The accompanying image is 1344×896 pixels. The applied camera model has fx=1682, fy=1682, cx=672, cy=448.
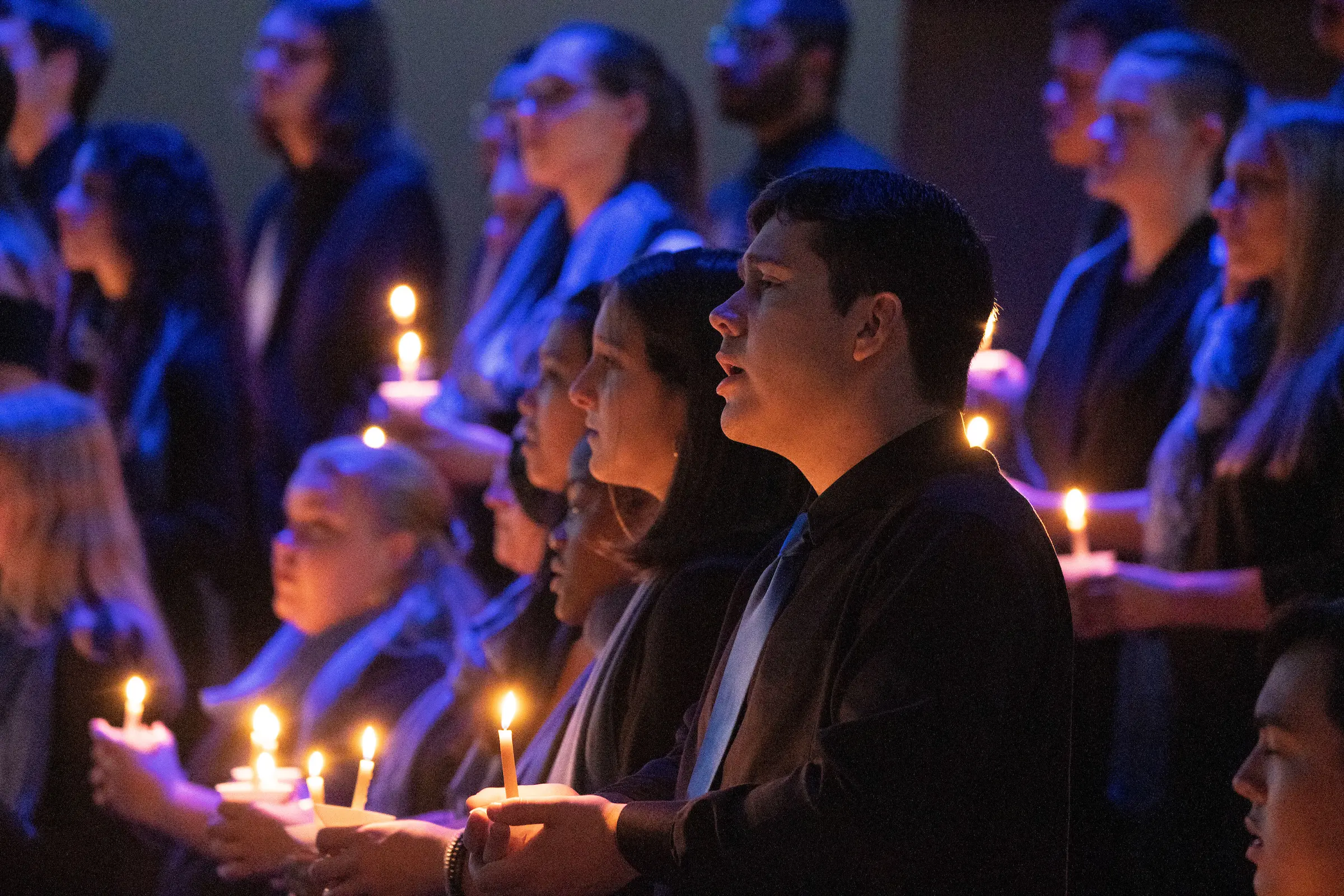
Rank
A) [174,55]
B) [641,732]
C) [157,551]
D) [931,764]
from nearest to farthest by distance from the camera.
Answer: [931,764] → [641,732] → [157,551] → [174,55]

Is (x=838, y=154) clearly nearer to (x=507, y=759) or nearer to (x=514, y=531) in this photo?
(x=514, y=531)

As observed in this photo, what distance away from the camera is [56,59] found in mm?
5172

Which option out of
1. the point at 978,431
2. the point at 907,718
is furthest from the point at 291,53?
the point at 907,718

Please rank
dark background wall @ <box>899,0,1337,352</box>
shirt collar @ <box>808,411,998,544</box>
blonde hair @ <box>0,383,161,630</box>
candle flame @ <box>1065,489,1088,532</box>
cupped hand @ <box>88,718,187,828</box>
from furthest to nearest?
1. dark background wall @ <box>899,0,1337,352</box>
2. blonde hair @ <box>0,383,161,630</box>
3. cupped hand @ <box>88,718,187,828</box>
4. candle flame @ <box>1065,489,1088,532</box>
5. shirt collar @ <box>808,411,998,544</box>

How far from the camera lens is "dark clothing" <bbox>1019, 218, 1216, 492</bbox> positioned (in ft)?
10.8

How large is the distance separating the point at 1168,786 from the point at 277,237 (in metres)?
2.96

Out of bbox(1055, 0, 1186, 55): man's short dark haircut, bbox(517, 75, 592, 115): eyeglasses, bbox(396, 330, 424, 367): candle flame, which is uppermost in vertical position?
bbox(1055, 0, 1186, 55): man's short dark haircut

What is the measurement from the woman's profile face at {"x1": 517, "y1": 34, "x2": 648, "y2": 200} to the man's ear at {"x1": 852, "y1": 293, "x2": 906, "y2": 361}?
2212mm

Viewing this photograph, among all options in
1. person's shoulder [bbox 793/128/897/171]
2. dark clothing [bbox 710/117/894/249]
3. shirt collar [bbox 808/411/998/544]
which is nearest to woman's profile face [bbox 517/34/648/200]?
dark clothing [bbox 710/117/894/249]

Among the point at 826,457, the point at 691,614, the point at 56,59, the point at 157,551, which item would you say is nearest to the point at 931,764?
the point at 826,457

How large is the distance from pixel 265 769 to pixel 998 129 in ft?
11.2

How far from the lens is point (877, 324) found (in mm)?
1717

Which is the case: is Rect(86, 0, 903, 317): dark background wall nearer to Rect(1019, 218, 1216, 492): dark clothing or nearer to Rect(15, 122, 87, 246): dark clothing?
Rect(15, 122, 87, 246): dark clothing

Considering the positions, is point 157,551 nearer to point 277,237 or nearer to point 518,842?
point 277,237
